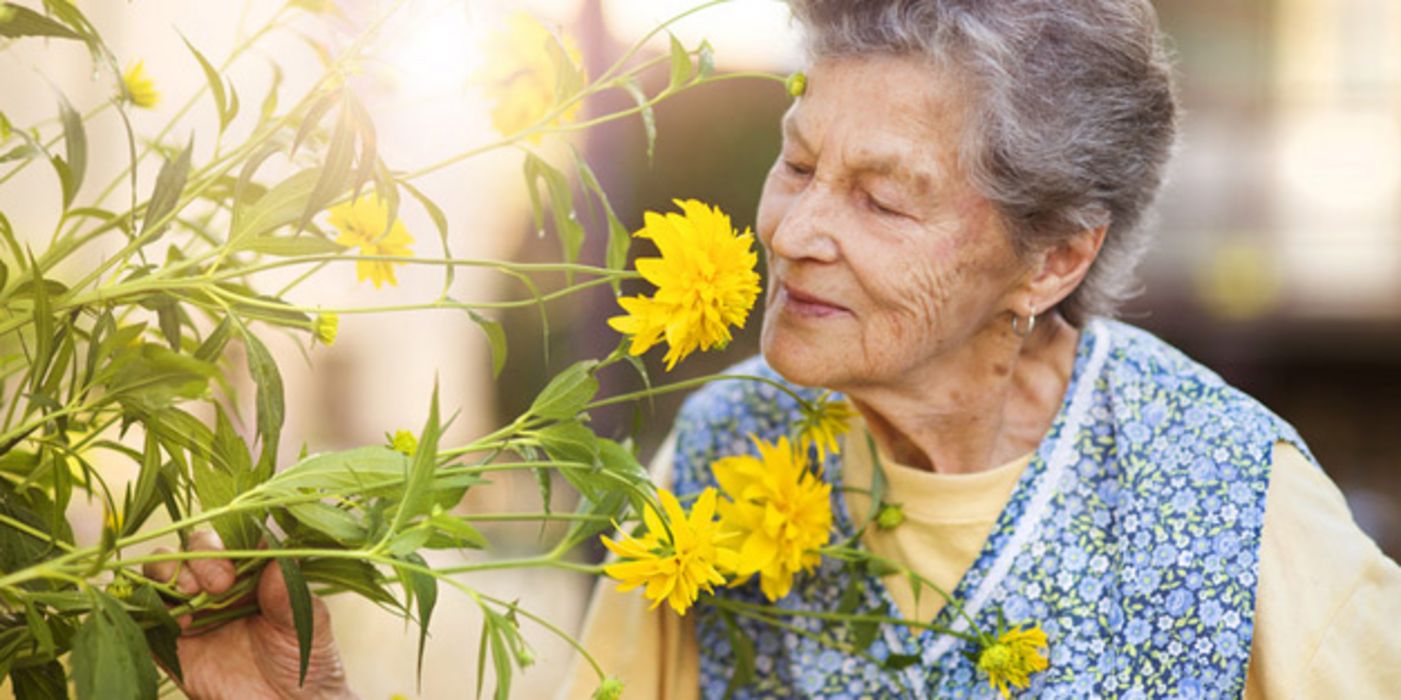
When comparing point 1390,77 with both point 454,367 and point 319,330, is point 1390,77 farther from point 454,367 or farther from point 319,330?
point 319,330

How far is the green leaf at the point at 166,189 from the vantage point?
Answer: 0.88 metres

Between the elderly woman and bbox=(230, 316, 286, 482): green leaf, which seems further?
the elderly woman

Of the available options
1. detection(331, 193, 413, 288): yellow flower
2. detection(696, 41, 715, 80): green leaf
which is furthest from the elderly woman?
detection(331, 193, 413, 288): yellow flower

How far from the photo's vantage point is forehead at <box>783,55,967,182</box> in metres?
1.42

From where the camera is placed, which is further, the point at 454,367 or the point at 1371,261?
the point at 1371,261

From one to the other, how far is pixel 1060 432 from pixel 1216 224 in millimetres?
5313

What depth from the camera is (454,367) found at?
527cm

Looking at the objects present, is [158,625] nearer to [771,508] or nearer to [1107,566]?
[771,508]

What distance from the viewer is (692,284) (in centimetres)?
100

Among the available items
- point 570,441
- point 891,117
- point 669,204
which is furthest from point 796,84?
point 669,204

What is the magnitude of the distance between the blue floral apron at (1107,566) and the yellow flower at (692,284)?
0.49 meters

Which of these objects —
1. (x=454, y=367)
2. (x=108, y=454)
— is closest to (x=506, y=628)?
(x=108, y=454)

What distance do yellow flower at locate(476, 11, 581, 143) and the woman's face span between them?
1.24 feet

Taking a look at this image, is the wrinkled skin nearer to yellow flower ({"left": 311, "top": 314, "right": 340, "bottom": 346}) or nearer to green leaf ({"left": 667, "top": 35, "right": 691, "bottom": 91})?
green leaf ({"left": 667, "top": 35, "right": 691, "bottom": 91})
